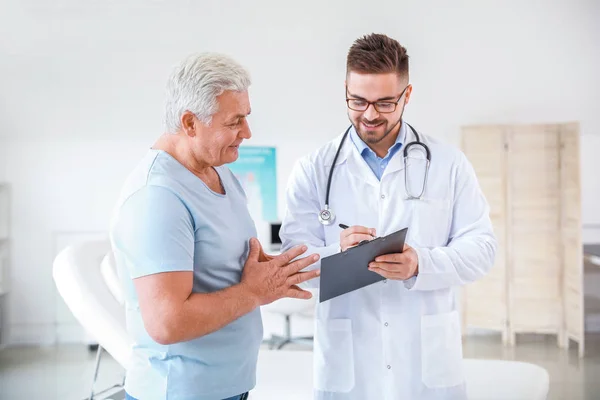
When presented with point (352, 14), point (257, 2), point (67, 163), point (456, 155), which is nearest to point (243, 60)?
point (257, 2)

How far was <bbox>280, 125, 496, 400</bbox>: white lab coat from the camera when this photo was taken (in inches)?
65.2

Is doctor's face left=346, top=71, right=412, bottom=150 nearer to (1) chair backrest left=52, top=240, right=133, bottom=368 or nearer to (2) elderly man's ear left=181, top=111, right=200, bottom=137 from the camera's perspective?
(2) elderly man's ear left=181, top=111, right=200, bottom=137

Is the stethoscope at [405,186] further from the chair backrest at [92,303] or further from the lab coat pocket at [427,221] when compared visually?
the chair backrest at [92,303]

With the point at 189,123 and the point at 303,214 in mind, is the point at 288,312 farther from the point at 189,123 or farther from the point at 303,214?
the point at 189,123

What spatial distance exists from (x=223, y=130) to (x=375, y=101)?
492 mm

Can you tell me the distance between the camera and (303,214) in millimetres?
1748

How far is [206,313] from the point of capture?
1.21 meters

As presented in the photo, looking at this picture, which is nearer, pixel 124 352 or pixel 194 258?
pixel 194 258

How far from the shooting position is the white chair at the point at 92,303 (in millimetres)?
2230

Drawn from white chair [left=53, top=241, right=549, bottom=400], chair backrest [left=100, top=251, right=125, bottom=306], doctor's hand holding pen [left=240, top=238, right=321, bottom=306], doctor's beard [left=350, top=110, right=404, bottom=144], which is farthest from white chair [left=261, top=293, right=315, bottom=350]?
doctor's hand holding pen [left=240, top=238, right=321, bottom=306]

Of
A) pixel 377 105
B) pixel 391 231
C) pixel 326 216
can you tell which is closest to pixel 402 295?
pixel 391 231

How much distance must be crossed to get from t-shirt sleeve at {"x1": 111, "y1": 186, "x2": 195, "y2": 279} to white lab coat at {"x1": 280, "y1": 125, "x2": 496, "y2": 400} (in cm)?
51

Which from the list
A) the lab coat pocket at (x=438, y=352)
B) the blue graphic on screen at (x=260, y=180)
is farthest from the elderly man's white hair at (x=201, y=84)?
the blue graphic on screen at (x=260, y=180)

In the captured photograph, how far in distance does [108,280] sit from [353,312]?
1.58 meters
